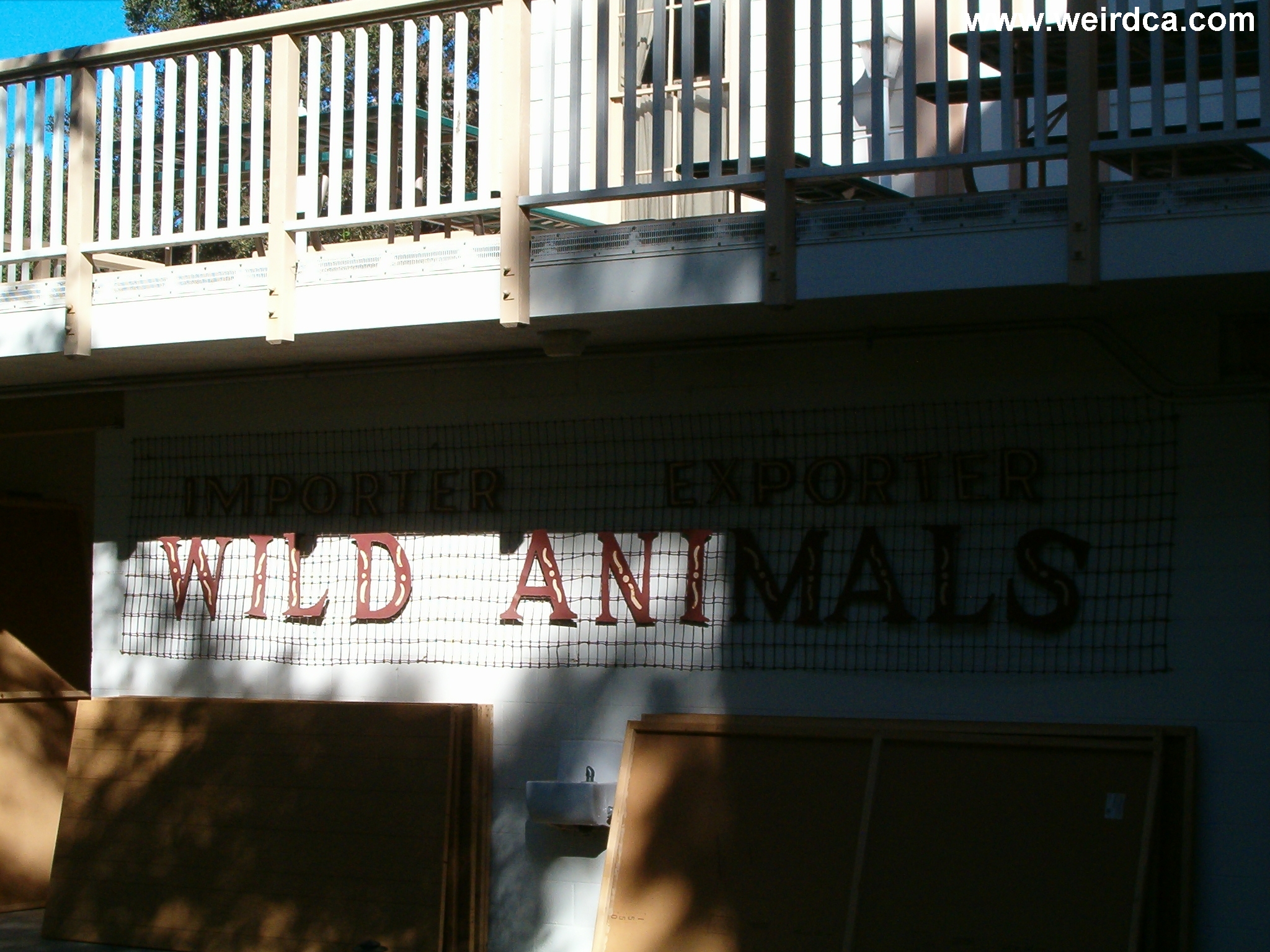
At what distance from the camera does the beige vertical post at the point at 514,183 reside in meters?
6.26

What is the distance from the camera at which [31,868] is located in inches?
352

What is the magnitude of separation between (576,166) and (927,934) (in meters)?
3.65

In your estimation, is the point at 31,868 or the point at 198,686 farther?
the point at 31,868

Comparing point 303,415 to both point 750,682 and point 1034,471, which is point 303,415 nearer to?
point 750,682

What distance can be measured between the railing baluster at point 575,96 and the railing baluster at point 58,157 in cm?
271

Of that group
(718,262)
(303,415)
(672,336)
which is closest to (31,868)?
(303,415)

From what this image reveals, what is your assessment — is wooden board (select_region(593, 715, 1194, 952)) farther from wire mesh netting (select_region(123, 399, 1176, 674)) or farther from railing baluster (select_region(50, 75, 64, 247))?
railing baluster (select_region(50, 75, 64, 247))

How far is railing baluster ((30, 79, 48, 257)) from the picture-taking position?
7184 millimetres

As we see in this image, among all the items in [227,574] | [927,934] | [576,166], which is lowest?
[927,934]

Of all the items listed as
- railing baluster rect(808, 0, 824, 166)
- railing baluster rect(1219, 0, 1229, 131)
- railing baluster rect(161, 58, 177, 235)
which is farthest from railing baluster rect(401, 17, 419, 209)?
railing baluster rect(1219, 0, 1229, 131)

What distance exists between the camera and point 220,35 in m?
6.89

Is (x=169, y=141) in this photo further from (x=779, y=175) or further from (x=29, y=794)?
(x=29, y=794)

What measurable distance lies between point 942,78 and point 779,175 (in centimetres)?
74

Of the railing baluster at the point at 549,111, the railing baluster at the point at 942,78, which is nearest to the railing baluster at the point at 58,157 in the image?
the railing baluster at the point at 549,111
